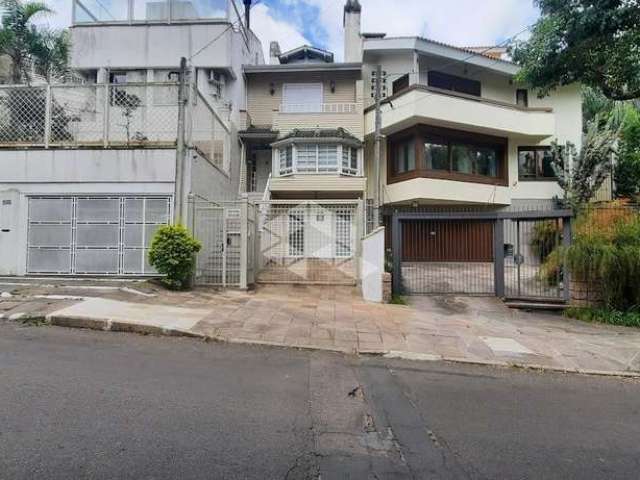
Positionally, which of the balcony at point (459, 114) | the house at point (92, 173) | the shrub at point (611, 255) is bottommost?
the shrub at point (611, 255)

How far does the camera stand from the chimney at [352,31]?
68.4ft

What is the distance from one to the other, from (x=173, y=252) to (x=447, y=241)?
1065 centimetres

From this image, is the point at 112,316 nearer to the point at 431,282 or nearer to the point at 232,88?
the point at 431,282

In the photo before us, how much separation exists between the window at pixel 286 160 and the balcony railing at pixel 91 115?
7.38 metres

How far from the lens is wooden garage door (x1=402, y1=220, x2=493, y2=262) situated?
45.3ft

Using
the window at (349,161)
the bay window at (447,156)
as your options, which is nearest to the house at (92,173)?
the window at (349,161)

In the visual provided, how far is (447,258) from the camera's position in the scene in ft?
49.3

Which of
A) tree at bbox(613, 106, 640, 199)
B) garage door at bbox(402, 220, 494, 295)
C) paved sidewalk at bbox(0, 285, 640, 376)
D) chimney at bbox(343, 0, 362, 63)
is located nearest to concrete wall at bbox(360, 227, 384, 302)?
paved sidewalk at bbox(0, 285, 640, 376)

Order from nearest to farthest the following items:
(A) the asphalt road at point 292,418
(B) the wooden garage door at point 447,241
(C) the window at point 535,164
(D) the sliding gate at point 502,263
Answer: (A) the asphalt road at point 292,418 < (D) the sliding gate at point 502,263 < (B) the wooden garage door at point 447,241 < (C) the window at point 535,164

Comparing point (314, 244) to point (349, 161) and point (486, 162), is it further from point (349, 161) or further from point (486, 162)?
point (486, 162)

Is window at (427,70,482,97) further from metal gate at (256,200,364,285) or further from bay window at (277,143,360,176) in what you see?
metal gate at (256,200,364,285)

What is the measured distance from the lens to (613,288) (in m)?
9.56

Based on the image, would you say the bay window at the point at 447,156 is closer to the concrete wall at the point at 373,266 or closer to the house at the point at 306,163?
the house at the point at 306,163

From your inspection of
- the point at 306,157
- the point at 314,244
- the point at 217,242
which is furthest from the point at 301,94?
the point at 217,242
